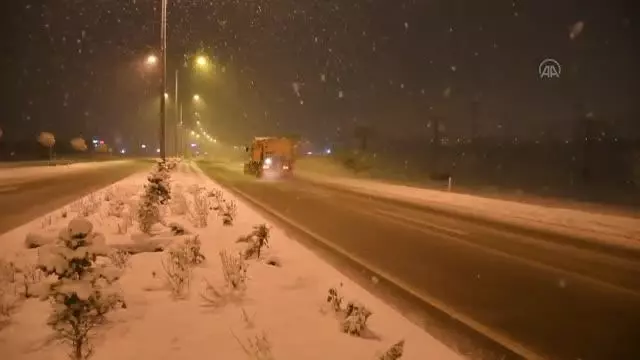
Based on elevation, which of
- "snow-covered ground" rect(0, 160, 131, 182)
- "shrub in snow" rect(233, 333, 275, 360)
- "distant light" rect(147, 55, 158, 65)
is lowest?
"snow-covered ground" rect(0, 160, 131, 182)

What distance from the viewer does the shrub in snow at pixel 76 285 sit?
522 cm

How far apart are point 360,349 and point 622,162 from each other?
61.9 metres

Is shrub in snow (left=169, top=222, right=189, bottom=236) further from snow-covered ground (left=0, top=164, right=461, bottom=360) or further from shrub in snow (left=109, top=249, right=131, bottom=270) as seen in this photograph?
shrub in snow (left=109, top=249, right=131, bottom=270)

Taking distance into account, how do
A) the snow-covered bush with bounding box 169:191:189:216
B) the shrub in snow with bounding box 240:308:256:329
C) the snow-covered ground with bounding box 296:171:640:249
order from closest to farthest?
Answer: the shrub in snow with bounding box 240:308:256:329 < the snow-covered ground with bounding box 296:171:640:249 < the snow-covered bush with bounding box 169:191:189:216

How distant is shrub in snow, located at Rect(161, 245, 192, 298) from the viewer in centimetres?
766

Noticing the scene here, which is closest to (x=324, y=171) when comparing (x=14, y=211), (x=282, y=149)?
(x=282, y=149)

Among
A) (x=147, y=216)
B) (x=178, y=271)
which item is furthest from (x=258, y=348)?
(x=147, y=216)

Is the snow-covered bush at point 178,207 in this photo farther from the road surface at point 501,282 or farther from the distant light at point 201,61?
the distant light at point 201,61

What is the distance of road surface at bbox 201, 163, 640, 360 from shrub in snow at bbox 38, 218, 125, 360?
3.70 m

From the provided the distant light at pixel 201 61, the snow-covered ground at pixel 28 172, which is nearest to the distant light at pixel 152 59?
the distant light at pixel 201 61

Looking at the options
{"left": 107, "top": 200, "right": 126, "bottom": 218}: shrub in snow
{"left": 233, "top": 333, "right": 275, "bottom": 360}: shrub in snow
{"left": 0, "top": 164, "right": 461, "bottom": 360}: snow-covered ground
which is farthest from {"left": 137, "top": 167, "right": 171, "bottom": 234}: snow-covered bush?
{"left": 233, "top": 333, "right": 275, "bottom": 360}: shrub in snow

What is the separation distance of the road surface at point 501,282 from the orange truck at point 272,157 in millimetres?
31360

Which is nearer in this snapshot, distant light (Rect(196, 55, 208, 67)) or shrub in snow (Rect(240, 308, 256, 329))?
shrub in snow (Rect(240, 308, 256, 329))

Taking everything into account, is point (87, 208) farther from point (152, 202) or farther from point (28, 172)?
point (28, 172)
